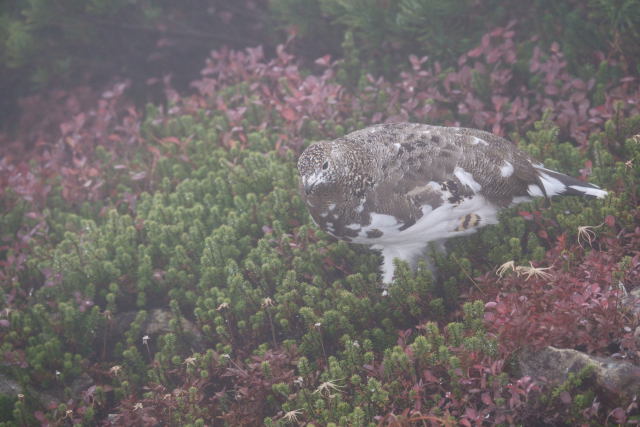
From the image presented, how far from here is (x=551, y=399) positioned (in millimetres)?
2672

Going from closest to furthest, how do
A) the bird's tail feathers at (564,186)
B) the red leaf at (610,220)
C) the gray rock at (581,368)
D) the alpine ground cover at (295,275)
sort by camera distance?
the gray rock at (581,368) → the alpine ground cover at (295,275) → the red leaf at (610,220) → the bird's tail feathers at (564,186)

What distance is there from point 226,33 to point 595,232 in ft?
15.8

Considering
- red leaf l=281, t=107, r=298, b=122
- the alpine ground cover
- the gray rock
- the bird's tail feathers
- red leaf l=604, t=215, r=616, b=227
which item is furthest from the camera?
red leaf l=281, t=107, r=298, b=122

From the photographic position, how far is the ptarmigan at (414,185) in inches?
133

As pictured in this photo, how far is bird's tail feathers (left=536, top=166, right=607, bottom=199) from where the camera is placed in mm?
3590

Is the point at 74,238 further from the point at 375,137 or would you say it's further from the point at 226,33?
the point at 226,33

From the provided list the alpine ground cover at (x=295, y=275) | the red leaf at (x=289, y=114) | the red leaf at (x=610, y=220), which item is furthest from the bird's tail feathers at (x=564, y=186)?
the red leaf at (x=289, y=114)

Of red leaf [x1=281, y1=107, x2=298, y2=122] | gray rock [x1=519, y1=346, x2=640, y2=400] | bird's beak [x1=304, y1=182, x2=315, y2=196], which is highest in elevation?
red leaf [x1=281, y1=107, x2=298, y2=122]

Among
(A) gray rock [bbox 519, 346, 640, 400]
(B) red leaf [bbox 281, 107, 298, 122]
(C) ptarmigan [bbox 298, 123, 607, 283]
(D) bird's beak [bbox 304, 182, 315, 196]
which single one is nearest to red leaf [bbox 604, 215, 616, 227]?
(C) ptarmigan [bbox 298, 123, 607, 283]

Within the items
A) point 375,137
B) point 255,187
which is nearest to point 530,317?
point 375,137

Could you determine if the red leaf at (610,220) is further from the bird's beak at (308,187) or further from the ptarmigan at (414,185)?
the bird's beak at (308,187)

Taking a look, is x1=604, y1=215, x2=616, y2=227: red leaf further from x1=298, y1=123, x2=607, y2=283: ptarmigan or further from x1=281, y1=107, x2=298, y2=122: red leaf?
x1=281, y1=107, x2=298, y2=122: red leaf

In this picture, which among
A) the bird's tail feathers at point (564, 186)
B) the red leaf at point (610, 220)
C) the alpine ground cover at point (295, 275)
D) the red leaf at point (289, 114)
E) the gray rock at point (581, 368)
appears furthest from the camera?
the red leaf at point (289, 114)

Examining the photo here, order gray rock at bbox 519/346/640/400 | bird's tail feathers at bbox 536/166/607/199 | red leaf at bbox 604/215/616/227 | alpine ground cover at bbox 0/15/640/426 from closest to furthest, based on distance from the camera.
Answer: gray rock at bbox 519/346/640/400, alpine ground cover at bbox 0/15/640/426, red leaf at bbox 604/215/616/227, bird's tail feathers at bbox 536/166/607/199
